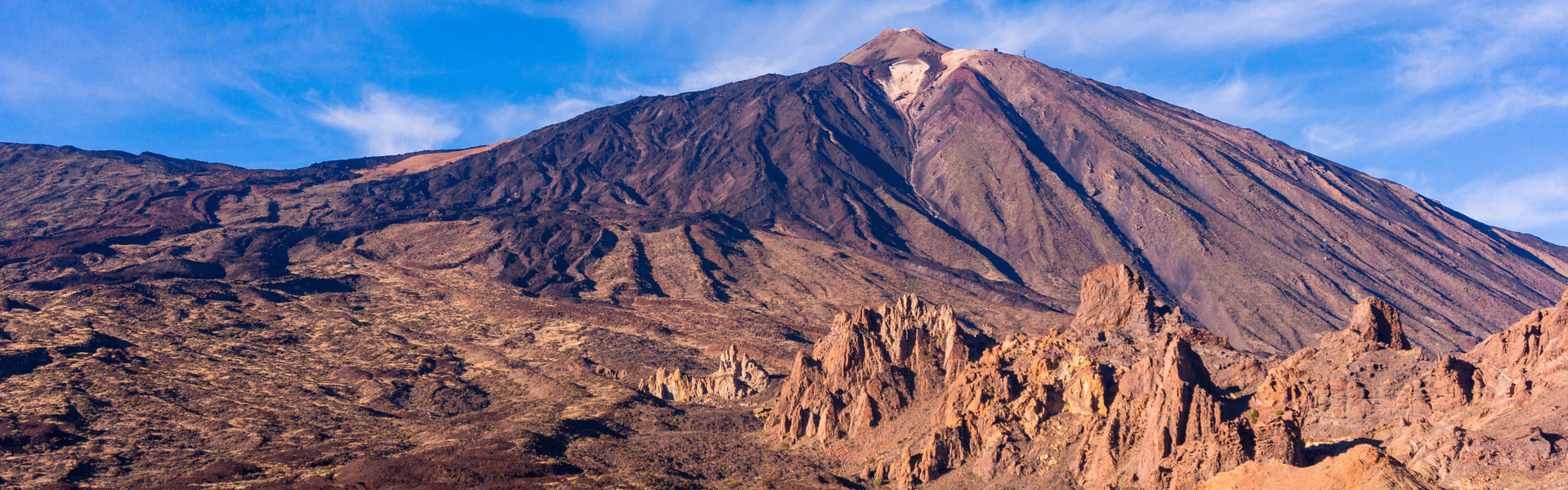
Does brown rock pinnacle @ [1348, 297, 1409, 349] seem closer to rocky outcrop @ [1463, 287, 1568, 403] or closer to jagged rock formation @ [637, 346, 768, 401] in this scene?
rocky outcrop @ [1463, 287, 1568, 403]

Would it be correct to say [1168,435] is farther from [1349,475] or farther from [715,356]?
[715,356]

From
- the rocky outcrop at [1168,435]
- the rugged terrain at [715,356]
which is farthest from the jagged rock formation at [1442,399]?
the rocky outcrop at [1168,435]

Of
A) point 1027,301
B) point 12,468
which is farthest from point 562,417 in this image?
point 1027,301

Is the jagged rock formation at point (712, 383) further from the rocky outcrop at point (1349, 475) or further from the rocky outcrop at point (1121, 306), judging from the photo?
the rocky outcrop at point (1349, 475)

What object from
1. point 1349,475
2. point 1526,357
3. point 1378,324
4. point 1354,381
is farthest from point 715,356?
point 1349,475

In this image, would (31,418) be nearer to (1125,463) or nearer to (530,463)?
(530,463)
